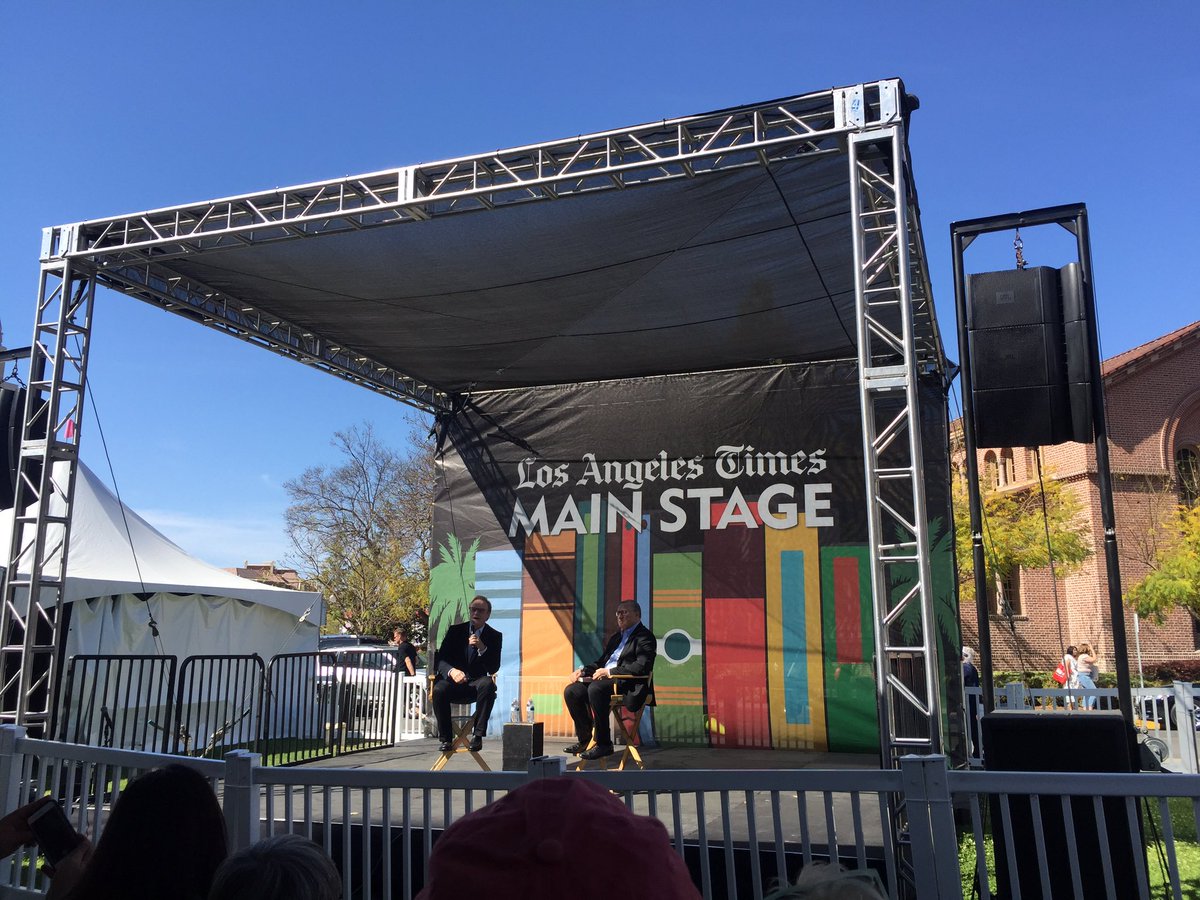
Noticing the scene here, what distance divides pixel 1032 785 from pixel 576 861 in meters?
2.09

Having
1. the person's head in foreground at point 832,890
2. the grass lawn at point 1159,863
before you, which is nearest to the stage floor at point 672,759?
the grass lawn at point 1159,863

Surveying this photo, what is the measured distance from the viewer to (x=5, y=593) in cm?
741

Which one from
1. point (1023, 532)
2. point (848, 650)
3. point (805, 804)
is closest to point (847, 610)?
Answer: point (848, 650)

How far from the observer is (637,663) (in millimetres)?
7074

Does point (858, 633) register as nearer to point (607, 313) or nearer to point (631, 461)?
point (631, 461)

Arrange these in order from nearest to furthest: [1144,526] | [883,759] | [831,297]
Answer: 1. [883,759]
2. [831,297]
3. [1144,526]

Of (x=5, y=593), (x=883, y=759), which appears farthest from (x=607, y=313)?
(x=5, y=593)

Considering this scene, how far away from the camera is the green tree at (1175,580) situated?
742 inches

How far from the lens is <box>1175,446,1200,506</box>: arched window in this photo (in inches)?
855

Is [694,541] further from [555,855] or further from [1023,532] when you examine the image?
[1023,532]

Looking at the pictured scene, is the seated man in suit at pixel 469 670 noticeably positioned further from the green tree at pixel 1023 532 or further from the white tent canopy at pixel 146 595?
the green tree at pixel 1023 532

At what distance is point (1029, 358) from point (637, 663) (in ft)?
12.4

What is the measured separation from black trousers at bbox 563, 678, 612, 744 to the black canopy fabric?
131 inches

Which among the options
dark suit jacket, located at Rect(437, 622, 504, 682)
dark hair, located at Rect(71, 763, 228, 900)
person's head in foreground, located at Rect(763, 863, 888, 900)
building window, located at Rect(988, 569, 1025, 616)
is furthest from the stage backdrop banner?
building window, located at Rect(988, 569, 1025, 616)
